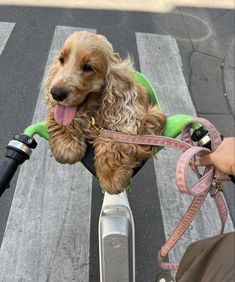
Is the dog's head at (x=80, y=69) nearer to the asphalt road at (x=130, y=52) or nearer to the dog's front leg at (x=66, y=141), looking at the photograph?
the dog's front leg at (x=66, y=141)

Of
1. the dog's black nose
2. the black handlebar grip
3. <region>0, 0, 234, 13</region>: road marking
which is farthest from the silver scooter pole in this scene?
<region>0, 0, 234, 13</region>: road marking

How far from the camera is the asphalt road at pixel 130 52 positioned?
13.8 ft

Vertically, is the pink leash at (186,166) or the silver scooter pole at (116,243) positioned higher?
the pink leash at (186,166)

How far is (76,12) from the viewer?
6.19 metres

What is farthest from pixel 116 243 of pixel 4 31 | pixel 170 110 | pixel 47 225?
pixel 4 31

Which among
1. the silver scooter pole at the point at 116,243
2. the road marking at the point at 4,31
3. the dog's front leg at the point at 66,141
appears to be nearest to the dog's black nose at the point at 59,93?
the dog's front leg at the point at 66,141

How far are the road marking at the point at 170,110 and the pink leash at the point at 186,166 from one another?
1461 mm

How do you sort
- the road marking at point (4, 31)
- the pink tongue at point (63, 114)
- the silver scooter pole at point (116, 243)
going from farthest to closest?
the road marking at point (4, 31)
the pink tongue at point (63, 114)
the silver scooter pole at point (116, 243)

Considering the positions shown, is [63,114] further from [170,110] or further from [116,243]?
[170,110]

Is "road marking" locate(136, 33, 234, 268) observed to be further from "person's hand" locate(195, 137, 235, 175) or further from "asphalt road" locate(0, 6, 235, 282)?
"person's hand" locate(195, 137, 235, 175)

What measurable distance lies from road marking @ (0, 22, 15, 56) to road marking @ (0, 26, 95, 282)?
184 cm

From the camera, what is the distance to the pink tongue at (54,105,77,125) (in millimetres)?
2053

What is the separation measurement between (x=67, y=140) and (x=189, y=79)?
331cm

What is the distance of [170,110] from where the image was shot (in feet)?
15.4
